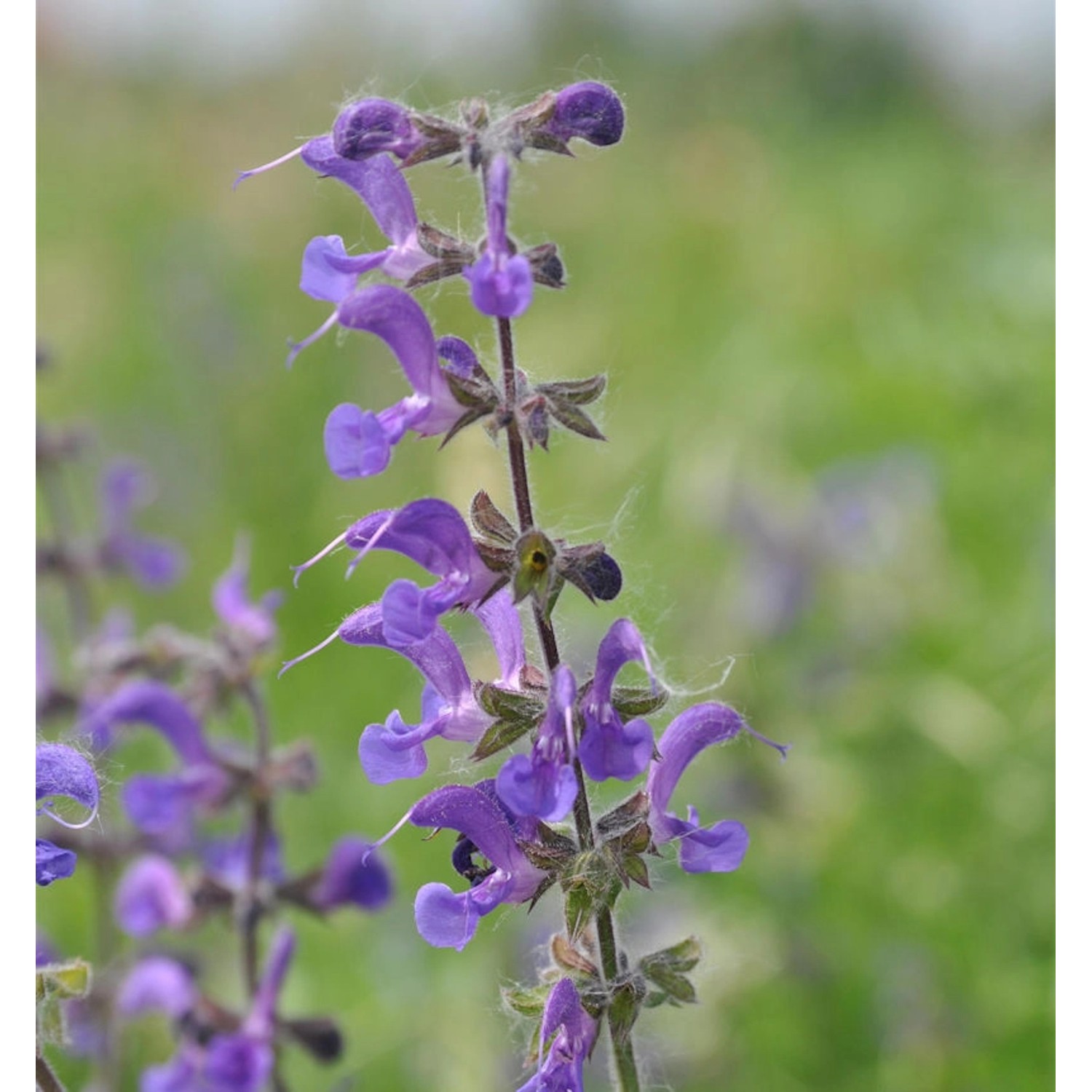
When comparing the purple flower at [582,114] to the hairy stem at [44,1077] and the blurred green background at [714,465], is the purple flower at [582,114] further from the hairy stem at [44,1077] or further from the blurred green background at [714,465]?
the hairy stem at [44,1077]

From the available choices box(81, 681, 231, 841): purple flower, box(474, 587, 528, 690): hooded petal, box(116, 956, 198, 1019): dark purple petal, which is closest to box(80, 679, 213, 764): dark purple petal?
box(81, 681, 231, 841): purple flower

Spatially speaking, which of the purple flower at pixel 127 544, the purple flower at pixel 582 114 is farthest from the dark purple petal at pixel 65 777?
the purple flower at pixel 127 544

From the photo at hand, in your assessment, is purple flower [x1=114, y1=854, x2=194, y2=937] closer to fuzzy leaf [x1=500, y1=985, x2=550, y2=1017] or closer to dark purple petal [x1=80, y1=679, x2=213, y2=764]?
dark purple petal [x1=80, y1=679, x2=213, y2=764]

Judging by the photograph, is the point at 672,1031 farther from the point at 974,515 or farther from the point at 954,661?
the point at 974,515

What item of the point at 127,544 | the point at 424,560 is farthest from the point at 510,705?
the point at 127,544

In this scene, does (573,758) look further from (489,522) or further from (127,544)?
(127,544)
